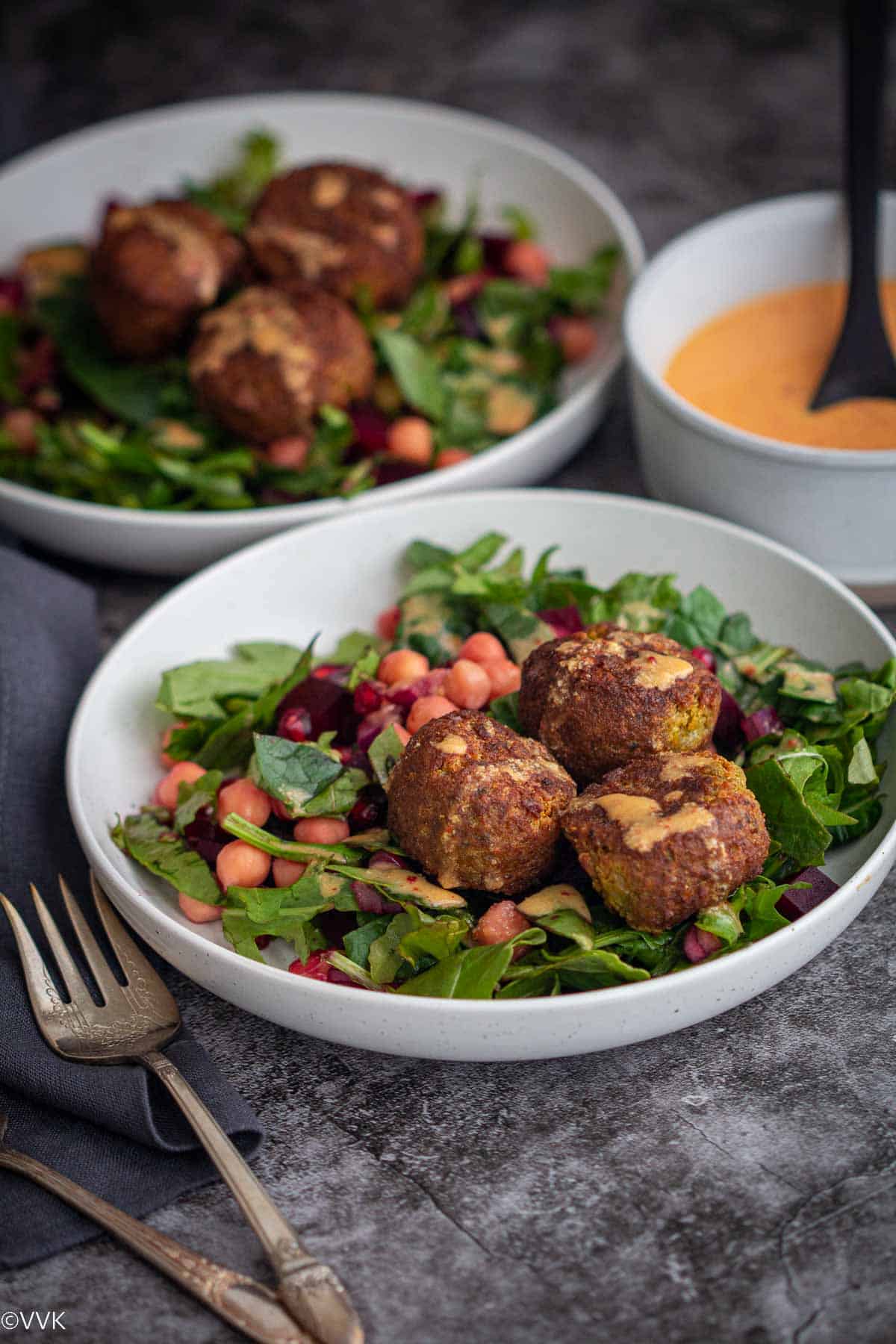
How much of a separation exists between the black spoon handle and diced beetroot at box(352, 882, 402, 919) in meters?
2.17

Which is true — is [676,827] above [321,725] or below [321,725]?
above

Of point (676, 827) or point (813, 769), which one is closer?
point (676, 827)

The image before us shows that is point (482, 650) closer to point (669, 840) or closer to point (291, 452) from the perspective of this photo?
point (669, 840)

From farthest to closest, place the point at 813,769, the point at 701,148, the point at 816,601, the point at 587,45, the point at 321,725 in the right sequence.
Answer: the point at 587,45
the point at 701,148
the point at 816,601
the point at 321,725
the point at 813,769

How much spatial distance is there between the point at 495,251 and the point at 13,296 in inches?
64.8

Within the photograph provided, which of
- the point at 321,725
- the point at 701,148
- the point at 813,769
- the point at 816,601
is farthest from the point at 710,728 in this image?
the point at 701,148

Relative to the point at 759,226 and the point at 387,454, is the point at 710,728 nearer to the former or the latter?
the point at 387,454

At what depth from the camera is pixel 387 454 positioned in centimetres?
384

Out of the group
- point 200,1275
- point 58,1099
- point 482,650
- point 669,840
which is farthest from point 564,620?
point 200,1275

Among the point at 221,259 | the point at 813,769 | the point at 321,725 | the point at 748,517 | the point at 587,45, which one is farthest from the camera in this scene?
the point at 587,45

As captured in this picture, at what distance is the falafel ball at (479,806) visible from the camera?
7.98 feet

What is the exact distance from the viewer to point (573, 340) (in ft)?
13.7

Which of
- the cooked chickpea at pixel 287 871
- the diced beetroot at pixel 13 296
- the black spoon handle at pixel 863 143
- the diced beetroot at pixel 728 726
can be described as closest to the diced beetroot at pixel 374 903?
the cooked chickpea at pixel 287 871

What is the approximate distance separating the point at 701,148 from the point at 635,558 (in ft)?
8.64
